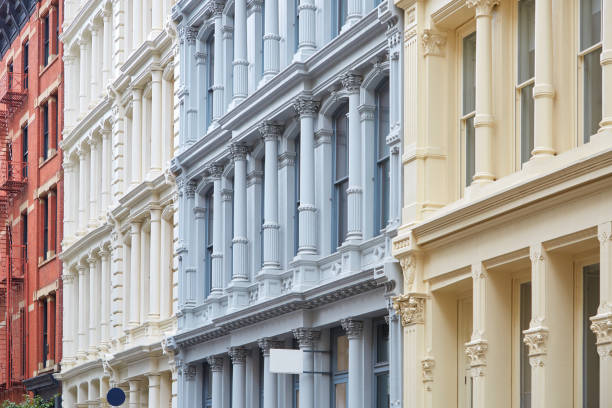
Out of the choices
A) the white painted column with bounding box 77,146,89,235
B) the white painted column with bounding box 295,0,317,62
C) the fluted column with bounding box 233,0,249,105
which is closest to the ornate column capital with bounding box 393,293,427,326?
the white painted column with bounding box 295,0,317,62

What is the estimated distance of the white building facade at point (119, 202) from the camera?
134 ft

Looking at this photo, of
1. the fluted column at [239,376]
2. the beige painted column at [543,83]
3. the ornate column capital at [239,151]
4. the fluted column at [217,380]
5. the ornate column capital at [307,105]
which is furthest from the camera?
the fluted column at [217,380]

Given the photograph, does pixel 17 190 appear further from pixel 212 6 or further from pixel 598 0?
pixel 598 0

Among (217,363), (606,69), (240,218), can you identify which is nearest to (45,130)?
(217,363)

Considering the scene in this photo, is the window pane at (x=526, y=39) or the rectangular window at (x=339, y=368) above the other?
the window pane at (x=526, y=39)

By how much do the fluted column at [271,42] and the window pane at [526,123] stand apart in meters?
10.6

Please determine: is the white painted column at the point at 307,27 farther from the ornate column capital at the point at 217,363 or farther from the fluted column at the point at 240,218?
the ornate column capital at the point at 217,363

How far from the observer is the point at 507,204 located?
71.6 feet

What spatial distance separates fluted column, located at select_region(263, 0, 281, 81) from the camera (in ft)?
108

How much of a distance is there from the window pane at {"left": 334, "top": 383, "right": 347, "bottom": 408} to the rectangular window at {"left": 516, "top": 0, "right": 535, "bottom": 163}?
27.3 feet

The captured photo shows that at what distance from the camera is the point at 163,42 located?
4088 cm

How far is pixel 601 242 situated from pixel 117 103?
27818 mm

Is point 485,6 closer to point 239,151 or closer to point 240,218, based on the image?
point 239,151

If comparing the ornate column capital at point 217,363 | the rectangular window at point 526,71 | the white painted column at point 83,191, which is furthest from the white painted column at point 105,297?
the rectangular window at point 526,71
